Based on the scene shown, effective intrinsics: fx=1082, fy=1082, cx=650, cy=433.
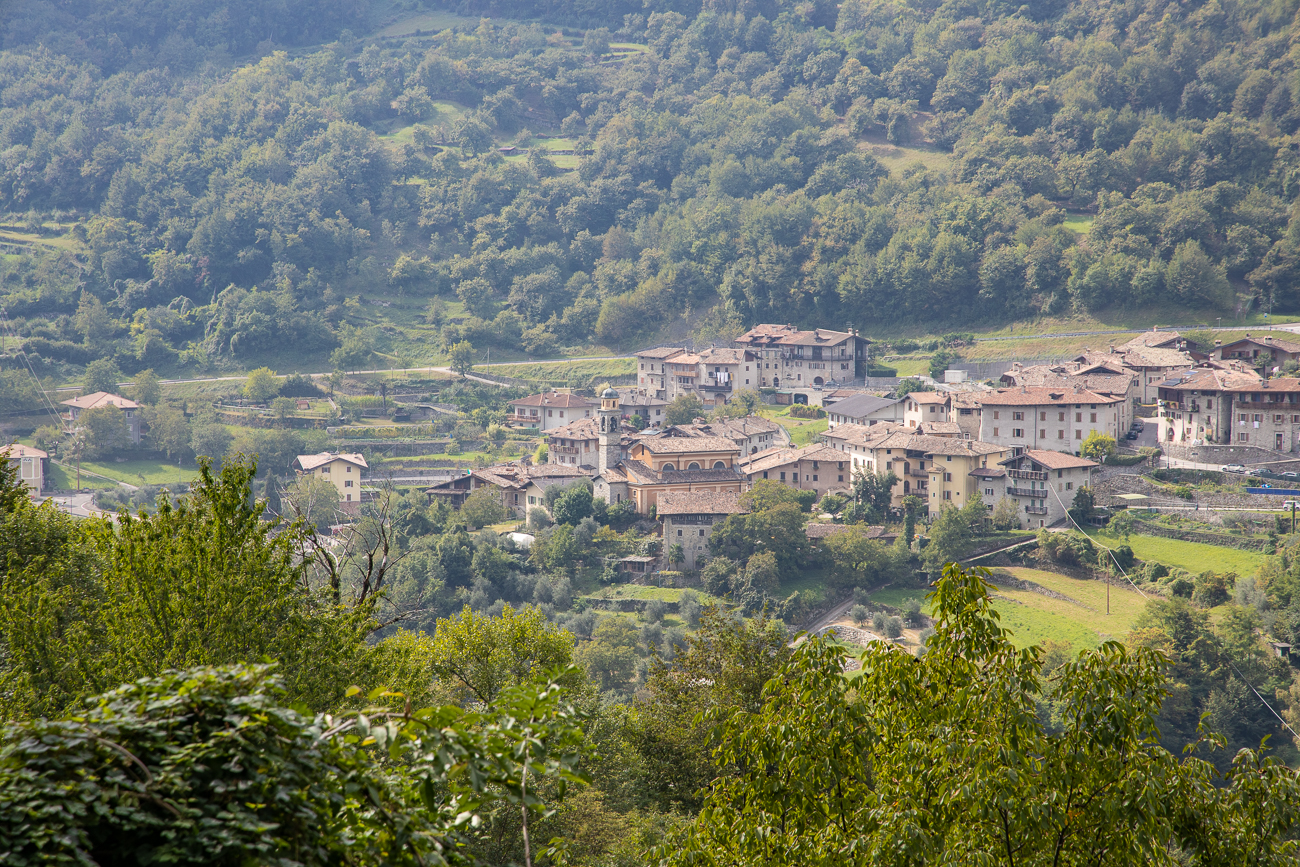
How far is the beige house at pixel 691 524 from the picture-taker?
47781 mm

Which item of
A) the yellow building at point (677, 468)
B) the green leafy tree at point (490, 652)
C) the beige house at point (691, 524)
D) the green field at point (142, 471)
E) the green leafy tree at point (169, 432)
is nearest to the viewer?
the green leafy tree at point (490, 652)

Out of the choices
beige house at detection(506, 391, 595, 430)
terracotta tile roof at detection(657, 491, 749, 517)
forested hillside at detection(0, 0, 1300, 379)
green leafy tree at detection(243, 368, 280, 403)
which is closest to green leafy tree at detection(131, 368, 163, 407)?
green leafy tree at detection(243, 368, 280, 403)

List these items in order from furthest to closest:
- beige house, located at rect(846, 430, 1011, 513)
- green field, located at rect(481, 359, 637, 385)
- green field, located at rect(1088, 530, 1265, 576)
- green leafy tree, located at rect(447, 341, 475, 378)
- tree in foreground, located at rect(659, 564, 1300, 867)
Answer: green field, located at rect(481, 359, 637, 385)
green leafy tree, located at rect(447, 341, 475, 378)
beige house, located at rect(846, 430, 1011, 513)
green field, located at rect(1088, 530, 1265, 576)
tree in foreground, located at rect(659, 564, 1300, 867)

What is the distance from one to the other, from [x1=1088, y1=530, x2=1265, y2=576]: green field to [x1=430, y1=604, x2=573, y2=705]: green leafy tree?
32.2 m

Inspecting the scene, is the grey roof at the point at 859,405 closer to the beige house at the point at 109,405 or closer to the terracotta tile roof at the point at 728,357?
the terracotta tile roof at the point at 728,357

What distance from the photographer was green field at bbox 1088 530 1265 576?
4112cm

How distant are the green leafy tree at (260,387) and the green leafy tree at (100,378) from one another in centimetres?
901

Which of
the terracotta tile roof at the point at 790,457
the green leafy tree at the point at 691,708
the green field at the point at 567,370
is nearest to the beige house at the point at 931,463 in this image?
the terracotta tile roof at the point at 790,457

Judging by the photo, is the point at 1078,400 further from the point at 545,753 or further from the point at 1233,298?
the point at 545,753

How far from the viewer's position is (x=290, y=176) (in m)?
109

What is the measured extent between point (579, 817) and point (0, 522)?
337 inches

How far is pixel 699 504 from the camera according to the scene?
48875mm

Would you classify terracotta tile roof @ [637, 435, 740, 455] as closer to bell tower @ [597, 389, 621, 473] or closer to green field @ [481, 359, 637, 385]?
bell tower @ [597, 389, 621, 473]

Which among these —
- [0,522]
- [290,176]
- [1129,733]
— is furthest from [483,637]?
[290,176]
